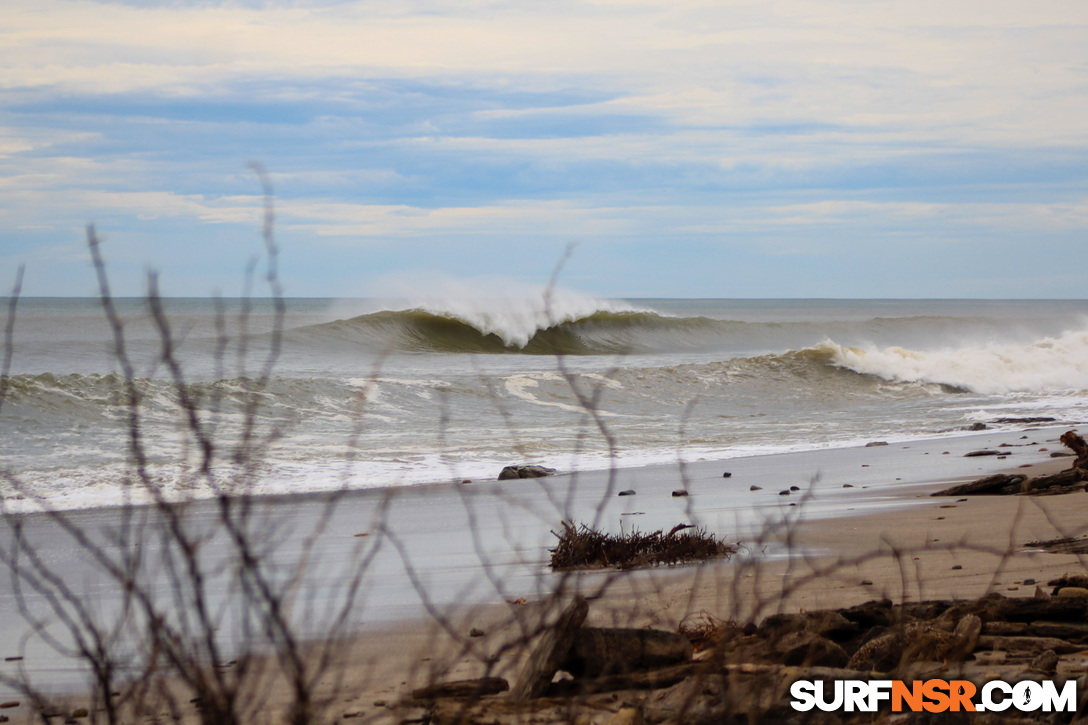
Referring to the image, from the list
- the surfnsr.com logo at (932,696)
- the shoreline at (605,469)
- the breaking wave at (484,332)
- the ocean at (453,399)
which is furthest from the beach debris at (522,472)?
the breaking wave at (484,332)

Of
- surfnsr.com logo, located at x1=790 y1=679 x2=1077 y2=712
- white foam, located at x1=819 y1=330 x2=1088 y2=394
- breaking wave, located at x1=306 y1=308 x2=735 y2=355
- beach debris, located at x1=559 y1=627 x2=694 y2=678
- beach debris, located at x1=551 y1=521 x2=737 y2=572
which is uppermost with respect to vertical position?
surfnsr.com logo, located at x1=790 y1=679 x2=1077 y2=712

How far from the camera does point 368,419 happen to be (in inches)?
546

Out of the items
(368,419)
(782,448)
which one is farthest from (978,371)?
(368,419)

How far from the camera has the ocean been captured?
769 centimetres

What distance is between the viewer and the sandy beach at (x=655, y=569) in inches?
108

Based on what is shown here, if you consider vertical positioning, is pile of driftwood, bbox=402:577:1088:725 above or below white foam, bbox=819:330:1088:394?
above

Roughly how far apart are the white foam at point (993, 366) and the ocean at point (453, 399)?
0.23 ft

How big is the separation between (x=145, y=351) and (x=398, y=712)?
23.2m

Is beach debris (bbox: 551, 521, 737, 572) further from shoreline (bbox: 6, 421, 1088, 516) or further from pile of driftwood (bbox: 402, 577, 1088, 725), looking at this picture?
pile of driftwood (bbox: 402, 577, 1088, 725)

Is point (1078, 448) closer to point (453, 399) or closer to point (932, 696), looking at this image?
point (932, 696)

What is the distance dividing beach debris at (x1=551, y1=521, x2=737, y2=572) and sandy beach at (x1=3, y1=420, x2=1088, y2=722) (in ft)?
0.32

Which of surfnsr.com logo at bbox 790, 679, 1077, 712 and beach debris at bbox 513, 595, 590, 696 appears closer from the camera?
surfnsr.com logo at bbox 790, 679, 1077, 712

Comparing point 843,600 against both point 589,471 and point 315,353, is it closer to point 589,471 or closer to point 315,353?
point 589,471

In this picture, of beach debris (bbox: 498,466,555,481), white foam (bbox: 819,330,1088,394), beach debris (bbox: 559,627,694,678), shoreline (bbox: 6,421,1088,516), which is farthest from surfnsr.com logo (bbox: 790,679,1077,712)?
white foam (bbox: 819,330,1088,394)
